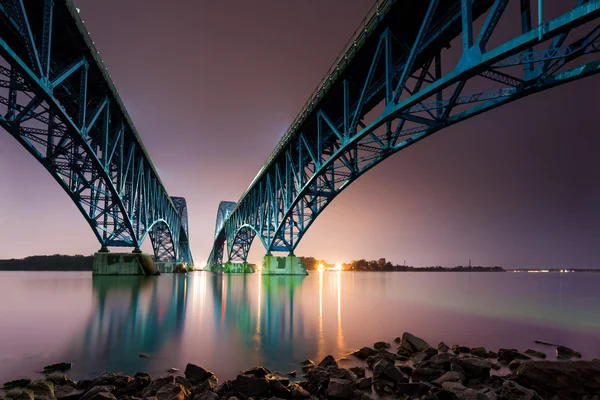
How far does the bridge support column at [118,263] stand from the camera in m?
39.6

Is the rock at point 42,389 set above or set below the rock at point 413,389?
above

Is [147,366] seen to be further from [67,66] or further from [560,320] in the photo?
[67,66]

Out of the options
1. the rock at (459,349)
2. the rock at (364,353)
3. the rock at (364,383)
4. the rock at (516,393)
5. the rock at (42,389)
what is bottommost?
the rock at (459,349)

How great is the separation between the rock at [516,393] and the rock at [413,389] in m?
1.01

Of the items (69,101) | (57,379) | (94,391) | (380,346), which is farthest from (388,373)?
(69,101)

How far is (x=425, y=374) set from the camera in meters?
5.57

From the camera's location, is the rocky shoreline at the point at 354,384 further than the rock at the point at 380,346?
No

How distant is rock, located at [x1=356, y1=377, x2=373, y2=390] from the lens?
5180 mm

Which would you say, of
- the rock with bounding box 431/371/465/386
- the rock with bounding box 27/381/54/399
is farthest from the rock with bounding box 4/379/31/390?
the rock with bounding box 431/371/465/386

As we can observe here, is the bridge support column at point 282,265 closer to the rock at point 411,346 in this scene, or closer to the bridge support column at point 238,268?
the bridge support column at point 238,268

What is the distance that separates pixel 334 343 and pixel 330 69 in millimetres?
22189

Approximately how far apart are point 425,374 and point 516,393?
1.29 m

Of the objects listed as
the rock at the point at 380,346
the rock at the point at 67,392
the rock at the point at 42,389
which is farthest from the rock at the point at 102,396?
the rock at the point at 380,346

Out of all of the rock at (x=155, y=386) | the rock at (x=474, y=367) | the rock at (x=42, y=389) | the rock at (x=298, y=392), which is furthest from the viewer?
the rock at (x=474, y=367)
